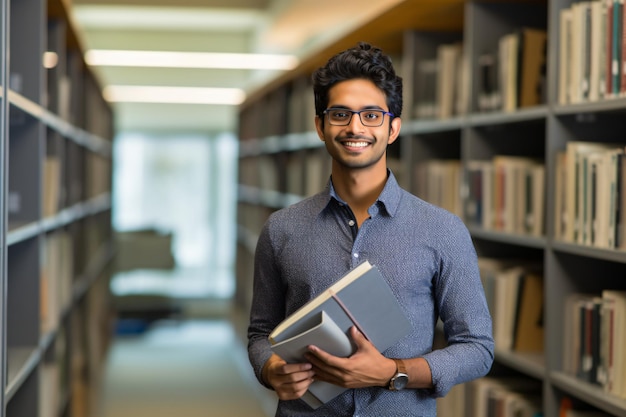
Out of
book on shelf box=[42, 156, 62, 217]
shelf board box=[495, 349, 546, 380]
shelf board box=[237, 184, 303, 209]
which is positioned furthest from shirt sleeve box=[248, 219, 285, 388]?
shelf board box=[237, 184, 303, 209]

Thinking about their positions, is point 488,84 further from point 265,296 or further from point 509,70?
point 265,296

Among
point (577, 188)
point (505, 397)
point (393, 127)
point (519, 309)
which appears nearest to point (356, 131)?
point (393, 127)

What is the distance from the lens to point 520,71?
140 inches

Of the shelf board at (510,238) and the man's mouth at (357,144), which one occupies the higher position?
the man's mouth at (357,144)

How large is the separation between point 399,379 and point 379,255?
26 cm

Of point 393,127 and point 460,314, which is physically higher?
point 393,127

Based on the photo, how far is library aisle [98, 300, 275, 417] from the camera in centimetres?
600

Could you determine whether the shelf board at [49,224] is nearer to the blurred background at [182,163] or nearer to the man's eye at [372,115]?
the blurred background at [182,163]

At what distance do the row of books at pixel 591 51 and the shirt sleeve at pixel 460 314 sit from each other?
1.07 m

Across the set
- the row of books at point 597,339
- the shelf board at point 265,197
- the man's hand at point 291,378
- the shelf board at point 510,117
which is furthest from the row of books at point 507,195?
the shelf board at point 265,197

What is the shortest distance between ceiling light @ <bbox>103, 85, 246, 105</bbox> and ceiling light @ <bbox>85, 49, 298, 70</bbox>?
33cm

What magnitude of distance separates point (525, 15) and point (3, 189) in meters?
2.32

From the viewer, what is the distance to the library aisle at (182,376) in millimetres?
5996

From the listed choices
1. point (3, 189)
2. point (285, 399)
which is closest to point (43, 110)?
point (3, 189)
